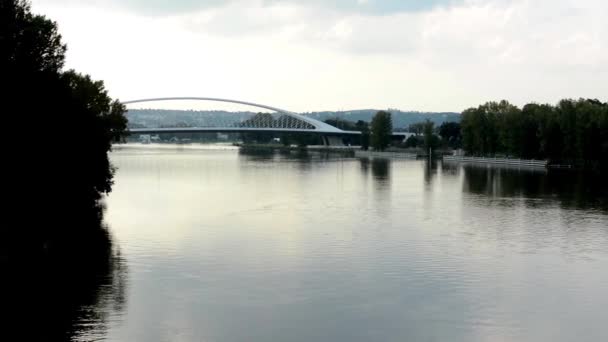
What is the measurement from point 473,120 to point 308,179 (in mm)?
31005

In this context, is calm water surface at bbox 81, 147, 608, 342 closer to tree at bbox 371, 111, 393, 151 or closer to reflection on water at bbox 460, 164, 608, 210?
reflection on water at bbox 460, 164, 608, 210

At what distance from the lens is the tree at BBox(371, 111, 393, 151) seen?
94.3 m

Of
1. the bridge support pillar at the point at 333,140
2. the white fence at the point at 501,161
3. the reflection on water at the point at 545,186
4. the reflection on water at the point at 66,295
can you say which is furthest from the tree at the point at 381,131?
the reflection on water at the point at 66,295

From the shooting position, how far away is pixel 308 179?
48.7 meters

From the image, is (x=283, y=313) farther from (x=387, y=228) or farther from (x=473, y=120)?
(x=473, y=120)

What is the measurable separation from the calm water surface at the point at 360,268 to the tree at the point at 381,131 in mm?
59179

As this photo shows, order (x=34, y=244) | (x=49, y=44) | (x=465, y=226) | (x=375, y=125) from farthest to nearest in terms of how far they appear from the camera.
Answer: (x=375, y=125) → (x=465, y=226) → (x=49, y=44) → (x=34, y=244)

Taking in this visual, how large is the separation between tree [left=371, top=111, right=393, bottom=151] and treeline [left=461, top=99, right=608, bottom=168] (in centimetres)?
1774

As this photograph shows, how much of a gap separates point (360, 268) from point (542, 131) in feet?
164

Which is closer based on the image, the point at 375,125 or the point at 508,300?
the point at 508,300

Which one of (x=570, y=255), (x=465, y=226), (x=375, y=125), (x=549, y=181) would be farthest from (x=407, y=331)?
(x=375, y=125)

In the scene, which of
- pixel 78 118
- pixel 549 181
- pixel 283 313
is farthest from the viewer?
pixel 549 181

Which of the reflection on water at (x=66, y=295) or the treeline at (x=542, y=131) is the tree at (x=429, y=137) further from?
the reflection on water at (x=66, y=295)

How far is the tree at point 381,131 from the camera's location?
94.3 m
